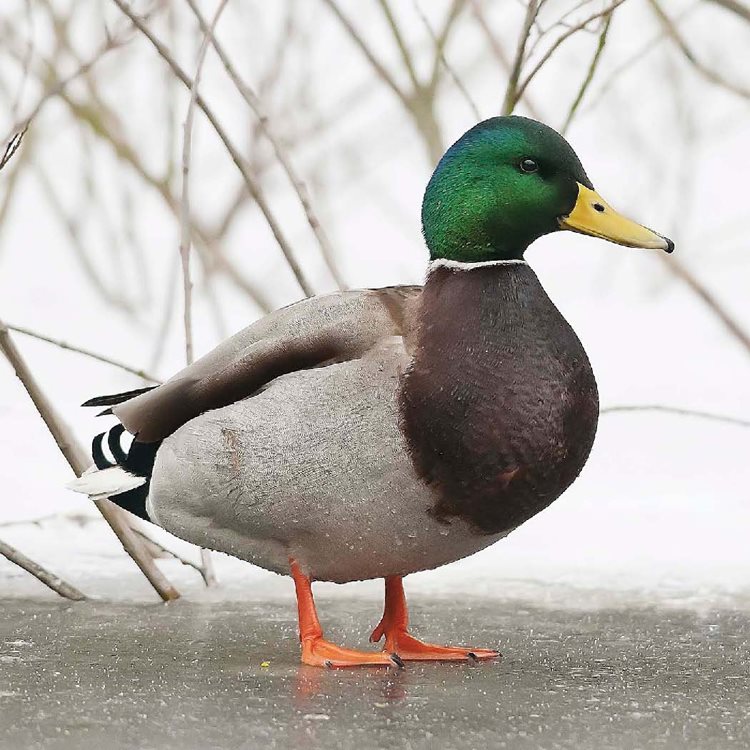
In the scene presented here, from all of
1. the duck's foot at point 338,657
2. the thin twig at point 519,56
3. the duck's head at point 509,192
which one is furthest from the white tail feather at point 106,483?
the thin twig at point 519,56

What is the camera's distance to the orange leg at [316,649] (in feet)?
10.1

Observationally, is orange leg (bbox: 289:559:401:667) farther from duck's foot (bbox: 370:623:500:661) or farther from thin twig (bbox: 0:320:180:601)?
thin twig (bbox: 0:320:180:601)

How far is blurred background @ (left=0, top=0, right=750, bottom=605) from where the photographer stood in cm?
437

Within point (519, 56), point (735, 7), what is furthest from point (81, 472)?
point (735, 7)

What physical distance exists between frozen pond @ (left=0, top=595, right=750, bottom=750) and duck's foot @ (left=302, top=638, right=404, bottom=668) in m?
0.03

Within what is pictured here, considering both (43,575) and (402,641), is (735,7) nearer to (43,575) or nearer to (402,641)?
(402,641)

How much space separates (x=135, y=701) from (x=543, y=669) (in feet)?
2.84

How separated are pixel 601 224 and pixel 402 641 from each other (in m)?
1.02

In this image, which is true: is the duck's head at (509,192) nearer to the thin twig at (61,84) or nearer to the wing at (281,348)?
the wing at (281,348)

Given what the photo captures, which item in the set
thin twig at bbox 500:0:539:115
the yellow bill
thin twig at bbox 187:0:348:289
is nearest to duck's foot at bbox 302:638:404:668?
the yellow bill

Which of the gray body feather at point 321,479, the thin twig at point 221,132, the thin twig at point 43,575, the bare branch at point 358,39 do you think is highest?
the bare branch at point 358,39

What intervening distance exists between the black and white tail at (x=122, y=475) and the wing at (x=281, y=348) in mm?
110

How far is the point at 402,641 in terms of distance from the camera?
3.27 meters

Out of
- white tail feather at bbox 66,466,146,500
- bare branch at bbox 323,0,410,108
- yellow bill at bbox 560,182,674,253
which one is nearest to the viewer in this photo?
yellow bill at bbox 560,182,674,253
